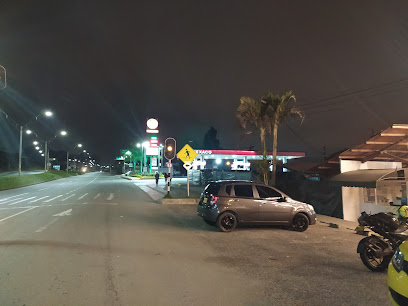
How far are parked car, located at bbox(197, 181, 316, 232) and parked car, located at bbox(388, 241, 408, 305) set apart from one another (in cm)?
692

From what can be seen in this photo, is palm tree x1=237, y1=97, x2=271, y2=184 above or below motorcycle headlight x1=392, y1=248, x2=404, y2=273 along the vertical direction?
above

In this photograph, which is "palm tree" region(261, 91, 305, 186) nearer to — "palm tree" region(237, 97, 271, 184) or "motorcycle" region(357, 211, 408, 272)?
"palm tree" region(237, 97, 271, 184)

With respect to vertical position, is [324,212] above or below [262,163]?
below

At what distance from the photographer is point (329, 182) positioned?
14602mm

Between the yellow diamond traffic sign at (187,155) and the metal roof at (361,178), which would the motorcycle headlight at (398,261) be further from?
the yellow diamond traffic sign at (187,155)

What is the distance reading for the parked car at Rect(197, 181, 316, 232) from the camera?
10703mm

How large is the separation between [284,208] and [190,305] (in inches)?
271

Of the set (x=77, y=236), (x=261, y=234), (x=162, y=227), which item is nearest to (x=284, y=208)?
(x=261, y=234)

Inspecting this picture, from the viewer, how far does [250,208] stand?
35.4 feet

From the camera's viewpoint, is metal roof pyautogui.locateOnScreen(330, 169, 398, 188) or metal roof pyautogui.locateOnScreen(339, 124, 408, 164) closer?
metal roof pyautogui.locateOnScreen(330, 169, 398, 188)

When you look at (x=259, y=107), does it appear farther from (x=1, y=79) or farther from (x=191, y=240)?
(x=1, y=79)

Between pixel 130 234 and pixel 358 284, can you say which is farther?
pixel 130 234

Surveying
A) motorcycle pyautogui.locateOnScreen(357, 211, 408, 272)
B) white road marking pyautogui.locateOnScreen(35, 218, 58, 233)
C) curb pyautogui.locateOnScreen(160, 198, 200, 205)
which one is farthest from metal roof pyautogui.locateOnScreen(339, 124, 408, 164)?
white road marking pyautogui.locateOnScreen(35, 218, 58, 233)

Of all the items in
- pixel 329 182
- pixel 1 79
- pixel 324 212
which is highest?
pixel 1 79
